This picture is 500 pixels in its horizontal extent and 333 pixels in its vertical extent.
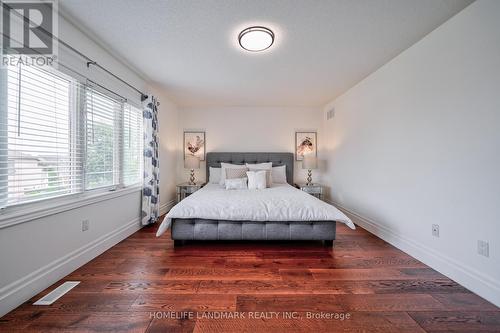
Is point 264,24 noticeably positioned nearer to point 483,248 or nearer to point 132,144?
point 132,144

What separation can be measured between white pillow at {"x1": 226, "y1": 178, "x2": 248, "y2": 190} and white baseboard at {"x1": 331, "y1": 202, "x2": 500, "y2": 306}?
2.05 metres

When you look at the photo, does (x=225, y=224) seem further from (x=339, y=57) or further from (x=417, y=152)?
(x=339, y=57)

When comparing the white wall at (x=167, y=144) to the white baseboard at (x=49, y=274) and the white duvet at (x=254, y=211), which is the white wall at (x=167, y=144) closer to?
the white baseboard at (x=49, y=274)

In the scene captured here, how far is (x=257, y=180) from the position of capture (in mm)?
3332

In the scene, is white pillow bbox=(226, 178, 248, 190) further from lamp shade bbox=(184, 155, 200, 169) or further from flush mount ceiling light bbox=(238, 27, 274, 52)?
flush mount ceiling light bbox=(238, 27, 274, 52)

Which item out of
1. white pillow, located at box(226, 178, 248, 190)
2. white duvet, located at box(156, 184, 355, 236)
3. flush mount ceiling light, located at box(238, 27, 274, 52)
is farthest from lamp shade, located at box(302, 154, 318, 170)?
flush mount ceiling light, located at box(238, 27, 274, 52)

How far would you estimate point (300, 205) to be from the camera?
2.32m

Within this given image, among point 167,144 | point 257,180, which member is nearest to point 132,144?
point 167,144

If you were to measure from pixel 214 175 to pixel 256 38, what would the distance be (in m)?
2.71

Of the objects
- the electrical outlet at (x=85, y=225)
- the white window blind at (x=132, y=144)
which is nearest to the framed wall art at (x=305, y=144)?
the white window blind at (x=132, y=144)

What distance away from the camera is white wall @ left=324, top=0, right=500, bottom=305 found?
1465mm

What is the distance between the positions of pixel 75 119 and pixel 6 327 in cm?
166

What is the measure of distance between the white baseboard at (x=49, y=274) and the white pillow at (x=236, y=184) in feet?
5.60

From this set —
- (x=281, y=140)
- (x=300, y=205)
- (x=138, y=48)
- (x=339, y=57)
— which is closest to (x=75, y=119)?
(x=138, y=48)
